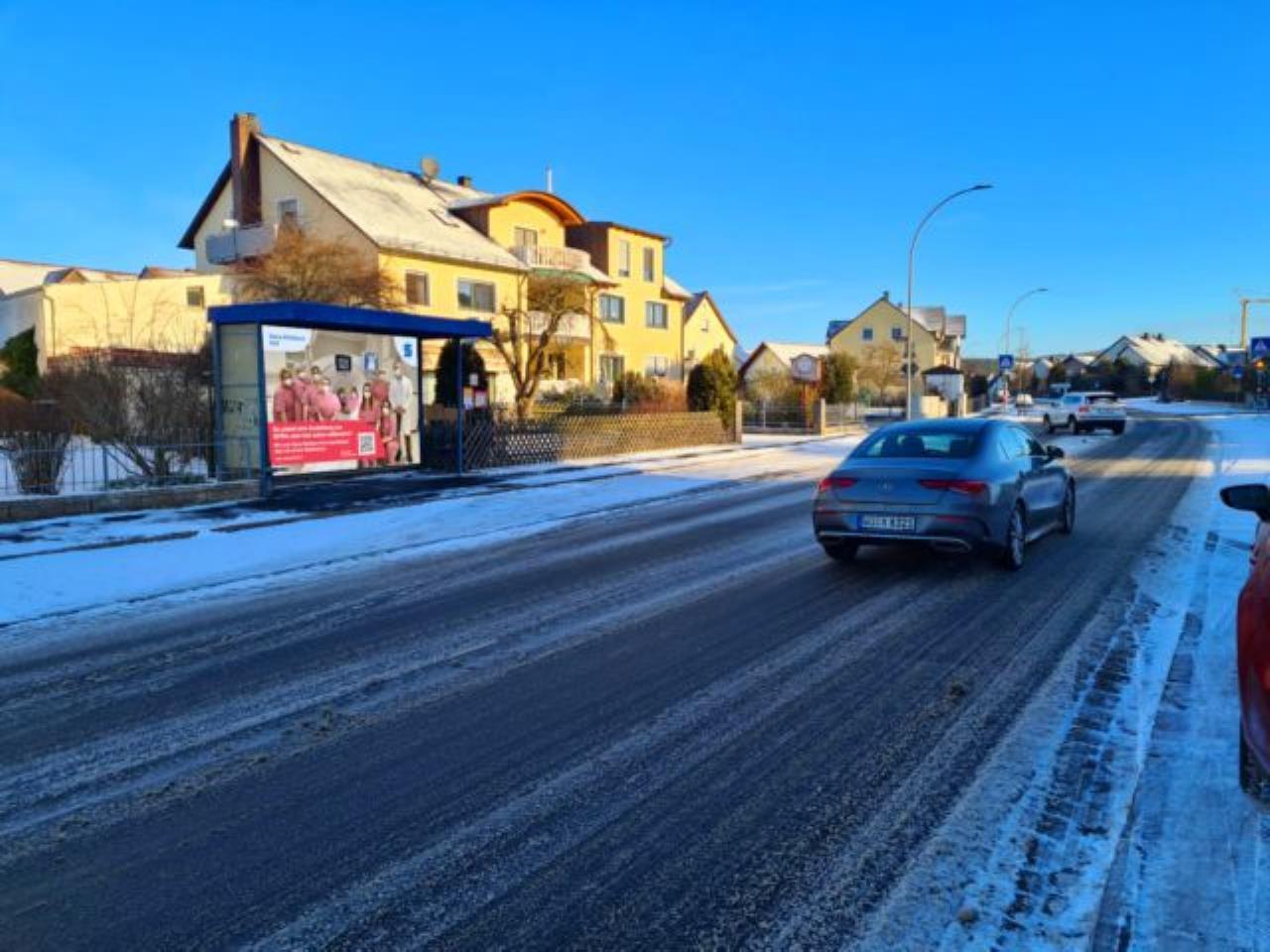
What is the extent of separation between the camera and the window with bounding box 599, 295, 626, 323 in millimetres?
46562

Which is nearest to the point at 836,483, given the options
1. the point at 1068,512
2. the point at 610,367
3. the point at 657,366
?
the point at 1068,512

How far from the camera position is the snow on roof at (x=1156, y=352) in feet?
448

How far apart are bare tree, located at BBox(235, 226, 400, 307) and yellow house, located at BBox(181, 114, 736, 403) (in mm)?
3491

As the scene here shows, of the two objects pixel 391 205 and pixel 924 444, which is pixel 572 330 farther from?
pixel 924 444

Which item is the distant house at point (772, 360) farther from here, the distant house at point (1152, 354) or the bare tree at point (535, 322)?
the distant house at point (1152, 354)

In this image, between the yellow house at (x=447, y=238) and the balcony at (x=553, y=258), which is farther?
the balcony at (x=553, y=258)

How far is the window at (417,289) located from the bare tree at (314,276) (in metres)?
4.22

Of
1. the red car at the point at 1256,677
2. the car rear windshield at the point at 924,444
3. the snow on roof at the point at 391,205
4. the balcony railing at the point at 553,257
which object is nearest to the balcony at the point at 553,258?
the balcony railing at the point at 553,257

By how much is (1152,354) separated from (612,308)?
122 m

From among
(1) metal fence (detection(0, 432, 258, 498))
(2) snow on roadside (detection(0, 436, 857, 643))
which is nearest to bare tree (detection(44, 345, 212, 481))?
(1) metal fence (detection(0, 432, 258, 498))

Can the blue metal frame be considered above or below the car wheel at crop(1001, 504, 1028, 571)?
above

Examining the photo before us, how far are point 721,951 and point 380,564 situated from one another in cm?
747

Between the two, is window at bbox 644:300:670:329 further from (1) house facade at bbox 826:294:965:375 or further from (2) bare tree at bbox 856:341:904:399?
(1) house facade at bbox 826:294:965:375

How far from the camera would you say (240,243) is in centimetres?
3659
